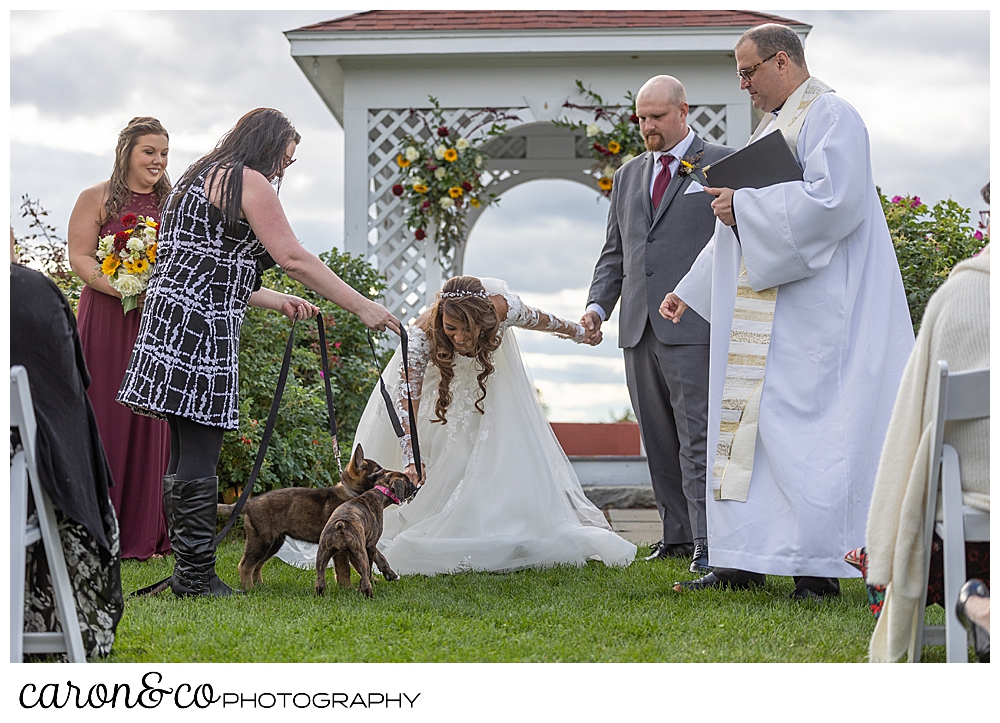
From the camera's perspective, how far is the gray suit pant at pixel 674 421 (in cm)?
378

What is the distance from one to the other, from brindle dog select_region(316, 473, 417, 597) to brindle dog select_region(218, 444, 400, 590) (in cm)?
6

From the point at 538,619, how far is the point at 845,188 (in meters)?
1.68

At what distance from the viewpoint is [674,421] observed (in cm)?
402

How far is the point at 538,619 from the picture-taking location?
107 inches

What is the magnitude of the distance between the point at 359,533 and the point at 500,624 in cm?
59

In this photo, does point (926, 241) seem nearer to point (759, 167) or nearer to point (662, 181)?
point (662, 181)

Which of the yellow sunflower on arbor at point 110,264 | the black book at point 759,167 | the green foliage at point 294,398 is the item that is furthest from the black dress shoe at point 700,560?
the yellow sunflower on arbor at point 110,264

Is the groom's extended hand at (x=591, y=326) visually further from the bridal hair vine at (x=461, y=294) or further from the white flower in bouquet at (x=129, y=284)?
the white flower in bouquet at (x=129, y=284)

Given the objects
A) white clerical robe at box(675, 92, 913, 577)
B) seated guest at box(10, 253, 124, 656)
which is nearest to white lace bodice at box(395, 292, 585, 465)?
white clerical robe at box(675, 92, 913, 577)

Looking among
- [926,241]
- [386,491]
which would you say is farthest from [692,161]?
[926,241]

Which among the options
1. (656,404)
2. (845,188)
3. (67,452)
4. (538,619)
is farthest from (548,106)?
(67,452)

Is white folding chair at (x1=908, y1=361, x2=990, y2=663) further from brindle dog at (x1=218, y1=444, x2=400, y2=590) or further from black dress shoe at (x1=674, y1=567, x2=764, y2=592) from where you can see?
brindle dog at (x1=218, y1=444, x2=400, y2=590)

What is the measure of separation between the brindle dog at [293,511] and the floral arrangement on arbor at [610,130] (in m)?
4.34

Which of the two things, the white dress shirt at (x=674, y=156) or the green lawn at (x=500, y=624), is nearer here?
the green lawn at (x=500, y=624)
